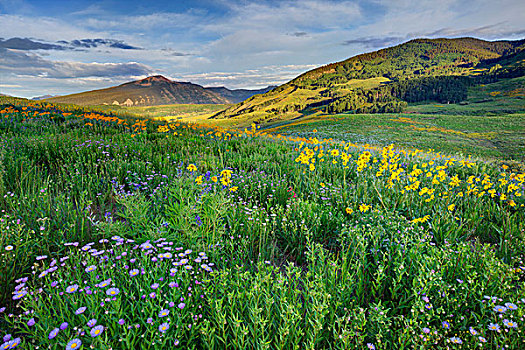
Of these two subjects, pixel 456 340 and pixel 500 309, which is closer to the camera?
pixel 456 340

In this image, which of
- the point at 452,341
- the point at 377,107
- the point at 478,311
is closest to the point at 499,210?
the point at 478,311

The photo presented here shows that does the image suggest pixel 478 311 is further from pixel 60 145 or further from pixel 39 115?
pixel 39 115

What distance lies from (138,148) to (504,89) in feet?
442

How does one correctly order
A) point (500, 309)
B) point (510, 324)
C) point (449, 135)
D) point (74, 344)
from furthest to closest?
point (449, 135) < point (500, 309) < point (510, 324) < point (74, 344)

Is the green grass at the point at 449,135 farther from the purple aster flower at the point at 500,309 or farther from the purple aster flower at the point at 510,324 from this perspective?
the purple aster flower at the point at 510,324

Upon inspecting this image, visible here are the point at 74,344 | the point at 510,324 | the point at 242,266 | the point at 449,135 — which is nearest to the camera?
the point at 74,344

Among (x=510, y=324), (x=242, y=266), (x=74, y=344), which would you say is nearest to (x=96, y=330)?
(x=74, y=344)

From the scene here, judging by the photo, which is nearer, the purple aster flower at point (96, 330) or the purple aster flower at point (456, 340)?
the purple aster flower at point (96, 330)

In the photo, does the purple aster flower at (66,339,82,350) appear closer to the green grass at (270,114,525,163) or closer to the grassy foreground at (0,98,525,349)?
the grassy foreground at (0,98,525,349)

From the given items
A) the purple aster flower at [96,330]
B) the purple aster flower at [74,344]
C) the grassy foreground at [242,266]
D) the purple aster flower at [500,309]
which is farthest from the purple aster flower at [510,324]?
the purple aster flower at [74,344]

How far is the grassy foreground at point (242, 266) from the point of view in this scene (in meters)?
1.71

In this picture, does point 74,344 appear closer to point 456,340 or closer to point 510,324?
point 456,340

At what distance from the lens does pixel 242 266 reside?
207 cm

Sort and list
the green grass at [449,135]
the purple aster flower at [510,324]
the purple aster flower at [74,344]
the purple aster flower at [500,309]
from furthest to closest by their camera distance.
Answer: the green grass at [449,135] → the purple aster flower at [500,309] → the purple aster flower at [510,324] → the purple aster flower at [74,344]
